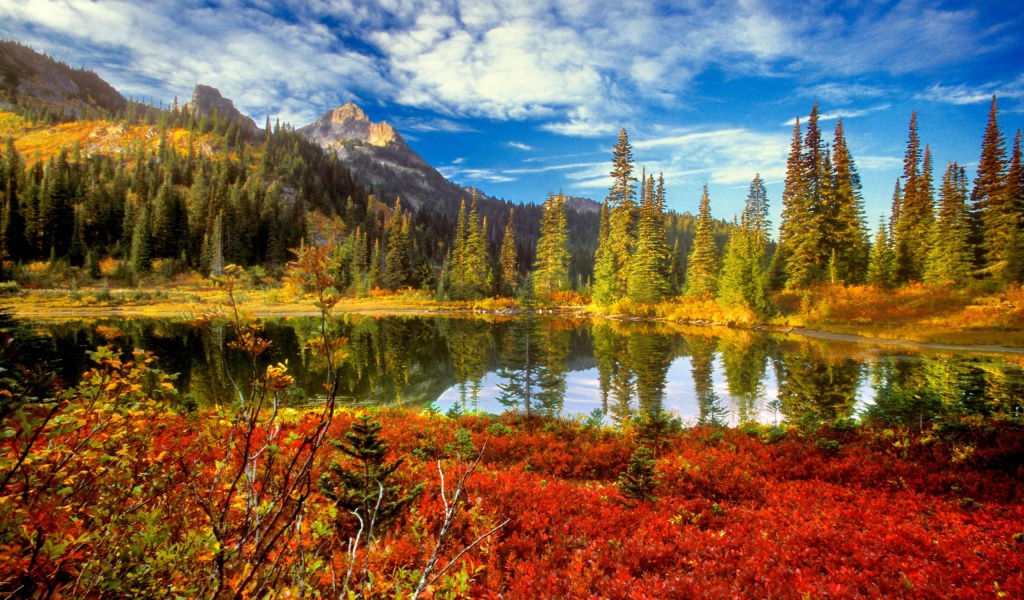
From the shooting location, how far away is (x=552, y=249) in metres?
58.2

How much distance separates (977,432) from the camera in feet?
29.7

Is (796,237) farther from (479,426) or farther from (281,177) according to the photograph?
(281,177)

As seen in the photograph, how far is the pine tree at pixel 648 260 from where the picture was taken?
4447 cm

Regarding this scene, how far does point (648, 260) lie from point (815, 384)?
1134 inches

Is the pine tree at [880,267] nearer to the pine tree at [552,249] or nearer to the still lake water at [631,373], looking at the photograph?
the still lake water at [631,373]

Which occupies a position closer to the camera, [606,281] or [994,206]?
[994,206]

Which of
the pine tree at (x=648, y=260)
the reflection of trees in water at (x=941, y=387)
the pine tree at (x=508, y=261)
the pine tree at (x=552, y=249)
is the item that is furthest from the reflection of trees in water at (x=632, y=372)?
the pine tree at (x=508, y=261)

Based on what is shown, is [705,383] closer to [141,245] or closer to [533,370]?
[533,370]

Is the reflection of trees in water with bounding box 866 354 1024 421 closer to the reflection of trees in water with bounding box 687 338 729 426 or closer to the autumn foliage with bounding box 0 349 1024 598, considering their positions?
the autumn foliage with bounding box 0 349 1024 598

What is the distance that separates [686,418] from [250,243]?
77.9 meters

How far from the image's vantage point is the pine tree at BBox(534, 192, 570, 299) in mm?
57906

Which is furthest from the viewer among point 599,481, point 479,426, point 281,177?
point 281,177

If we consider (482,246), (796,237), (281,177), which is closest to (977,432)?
(796,237)

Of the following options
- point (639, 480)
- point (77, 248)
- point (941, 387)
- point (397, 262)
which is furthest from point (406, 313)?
point (77, 248)
